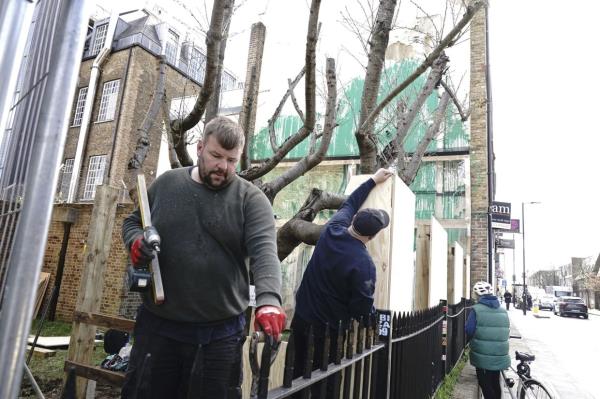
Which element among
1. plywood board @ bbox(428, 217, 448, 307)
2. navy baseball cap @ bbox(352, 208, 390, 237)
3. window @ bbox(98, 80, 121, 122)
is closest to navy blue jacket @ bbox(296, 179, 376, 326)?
navy baseball cap @ bbox(352, 208, 390, 237)

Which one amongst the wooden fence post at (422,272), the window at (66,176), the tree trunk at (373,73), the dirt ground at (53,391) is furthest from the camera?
the window at (66,176)

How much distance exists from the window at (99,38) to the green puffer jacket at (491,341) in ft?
74.6

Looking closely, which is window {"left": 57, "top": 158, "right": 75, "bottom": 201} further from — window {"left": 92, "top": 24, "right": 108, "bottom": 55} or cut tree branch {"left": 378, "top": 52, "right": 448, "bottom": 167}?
cut tree branch {"left": 378, "top": 52, "right": 448, "bottom": 167}

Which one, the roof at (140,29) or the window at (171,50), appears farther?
the window at (171,50)

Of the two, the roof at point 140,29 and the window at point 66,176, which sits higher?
the roof at point 140,29

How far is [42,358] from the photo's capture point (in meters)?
6.37

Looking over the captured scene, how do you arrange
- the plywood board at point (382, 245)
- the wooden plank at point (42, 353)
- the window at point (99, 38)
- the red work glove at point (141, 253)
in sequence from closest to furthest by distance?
the red work glove at point (141, 253) → the plywood board at point (382, 245) → the wooden plank at point (42, 353) → the window at point (99, 38)

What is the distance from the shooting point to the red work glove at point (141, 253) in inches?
80.6

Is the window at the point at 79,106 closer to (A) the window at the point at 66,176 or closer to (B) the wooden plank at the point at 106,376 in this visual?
(A) the window at the point at 66,176

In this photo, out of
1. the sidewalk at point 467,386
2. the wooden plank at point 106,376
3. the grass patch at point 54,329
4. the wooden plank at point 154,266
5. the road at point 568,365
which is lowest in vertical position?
the road at point 568,365

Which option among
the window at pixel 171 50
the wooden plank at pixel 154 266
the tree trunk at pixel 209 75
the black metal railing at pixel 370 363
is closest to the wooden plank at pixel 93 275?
the tree trunk at pixel 209 75

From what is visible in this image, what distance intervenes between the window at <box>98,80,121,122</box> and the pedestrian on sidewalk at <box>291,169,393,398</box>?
19.5m

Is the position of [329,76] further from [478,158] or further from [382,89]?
[478,158]

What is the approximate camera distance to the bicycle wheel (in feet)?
19.5
